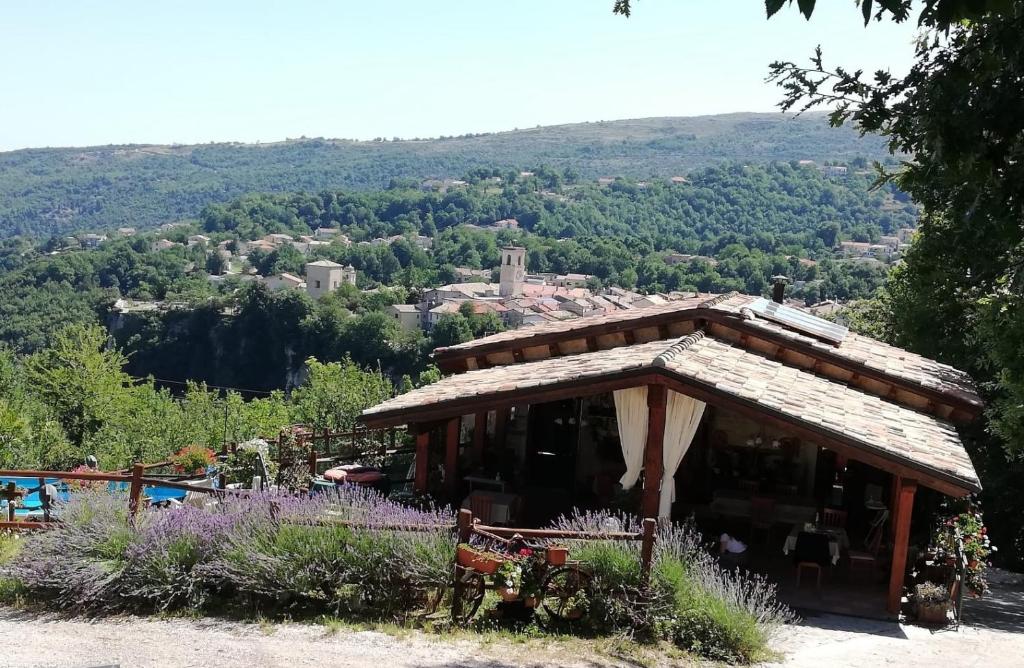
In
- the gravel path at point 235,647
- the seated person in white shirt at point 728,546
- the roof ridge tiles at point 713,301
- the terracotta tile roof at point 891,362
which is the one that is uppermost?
the roof ridge tiles at point 713,301

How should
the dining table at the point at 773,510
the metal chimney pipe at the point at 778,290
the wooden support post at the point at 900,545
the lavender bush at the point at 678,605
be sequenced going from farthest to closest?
the metal chimney pipe at the point at 778,290, the dining table at the point at 773,510, the wooden support post at the point at 900,545, the lavender bush at the point at 678,605

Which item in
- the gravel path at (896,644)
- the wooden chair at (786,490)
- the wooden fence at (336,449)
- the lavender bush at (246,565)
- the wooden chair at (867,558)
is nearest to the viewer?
the gravel path at (896,644)

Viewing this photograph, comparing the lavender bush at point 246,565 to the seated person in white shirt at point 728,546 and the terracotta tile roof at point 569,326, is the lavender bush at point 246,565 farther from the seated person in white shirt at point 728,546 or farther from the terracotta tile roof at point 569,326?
the terracotta tile roof at point 569,326

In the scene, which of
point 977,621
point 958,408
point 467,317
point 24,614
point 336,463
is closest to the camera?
point 24,614

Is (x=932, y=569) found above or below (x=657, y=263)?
above

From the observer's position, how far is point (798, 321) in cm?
1405

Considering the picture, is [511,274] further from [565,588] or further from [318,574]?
[565,588]

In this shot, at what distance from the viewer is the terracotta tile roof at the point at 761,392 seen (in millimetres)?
9367

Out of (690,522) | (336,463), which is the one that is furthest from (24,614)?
(336,463)

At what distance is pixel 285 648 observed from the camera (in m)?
7.30

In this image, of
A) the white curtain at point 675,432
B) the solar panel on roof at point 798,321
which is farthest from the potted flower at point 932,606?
the solar panel on roof at point 798,321

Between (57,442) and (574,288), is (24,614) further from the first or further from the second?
(574,288)

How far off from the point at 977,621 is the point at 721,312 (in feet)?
15.5

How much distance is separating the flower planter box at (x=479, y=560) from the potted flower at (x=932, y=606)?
4079 millimetres
